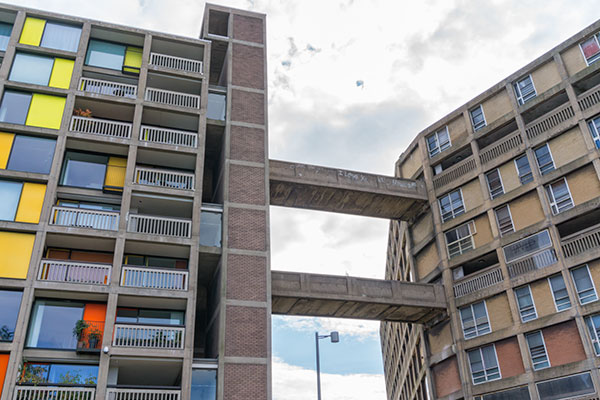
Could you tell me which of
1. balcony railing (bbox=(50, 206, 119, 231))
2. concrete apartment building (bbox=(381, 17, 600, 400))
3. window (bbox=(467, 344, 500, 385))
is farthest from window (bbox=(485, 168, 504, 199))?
balcony railing (bbox=(50, 206, 119, 231))

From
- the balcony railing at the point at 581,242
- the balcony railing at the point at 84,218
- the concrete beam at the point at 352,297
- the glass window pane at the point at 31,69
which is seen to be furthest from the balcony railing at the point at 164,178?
the balcony railing at the point at 581,242

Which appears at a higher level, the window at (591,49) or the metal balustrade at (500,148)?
the window at (591,49)

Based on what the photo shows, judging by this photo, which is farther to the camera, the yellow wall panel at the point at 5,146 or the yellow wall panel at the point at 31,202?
the yellow wall panel at the point at 5,146

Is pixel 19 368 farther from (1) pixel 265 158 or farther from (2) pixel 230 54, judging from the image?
(2) pixel 230 54

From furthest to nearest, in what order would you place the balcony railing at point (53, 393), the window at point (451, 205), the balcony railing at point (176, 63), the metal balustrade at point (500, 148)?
the window at point (451, 205) < the balcony railing at point (176, 63) < the metal balustrade at point (500, 148) < the balcony railing at point (53, 393)

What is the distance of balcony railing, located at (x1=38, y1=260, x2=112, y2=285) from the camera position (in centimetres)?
2609

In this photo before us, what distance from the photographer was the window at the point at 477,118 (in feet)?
120

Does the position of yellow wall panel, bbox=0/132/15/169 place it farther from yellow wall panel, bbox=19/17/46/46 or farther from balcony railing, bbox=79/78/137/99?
yellow wall panel, bbox=19/17/46/46

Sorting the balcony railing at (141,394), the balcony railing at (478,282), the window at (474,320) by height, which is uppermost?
the balcony railing at (478,282)

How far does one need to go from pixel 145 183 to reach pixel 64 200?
420 cm

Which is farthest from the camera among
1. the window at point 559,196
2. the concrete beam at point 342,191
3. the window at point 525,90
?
the concrete beam at point 342,191

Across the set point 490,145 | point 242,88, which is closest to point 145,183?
point 242,88

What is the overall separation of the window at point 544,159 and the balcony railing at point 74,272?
24378 millimetres

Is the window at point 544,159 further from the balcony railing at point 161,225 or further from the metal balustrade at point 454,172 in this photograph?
the balcony railing at point 161,225
